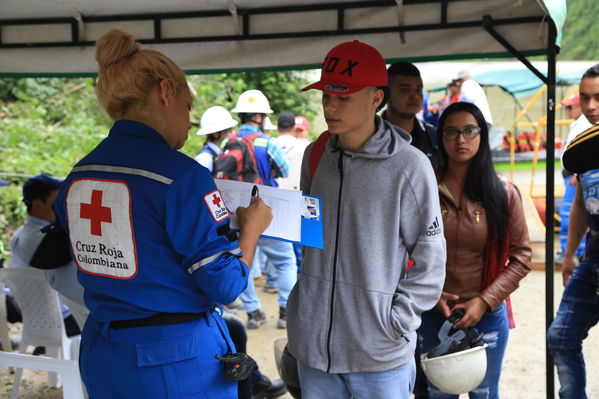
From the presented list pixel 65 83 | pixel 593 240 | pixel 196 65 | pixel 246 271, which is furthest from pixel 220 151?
pixel 65 83

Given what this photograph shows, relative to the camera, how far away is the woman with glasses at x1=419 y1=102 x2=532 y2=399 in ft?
9.46

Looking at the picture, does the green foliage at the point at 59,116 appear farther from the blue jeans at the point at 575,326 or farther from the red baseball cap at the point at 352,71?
the blue jeans at the point at 575,326

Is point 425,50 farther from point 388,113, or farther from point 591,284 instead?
point 591,284

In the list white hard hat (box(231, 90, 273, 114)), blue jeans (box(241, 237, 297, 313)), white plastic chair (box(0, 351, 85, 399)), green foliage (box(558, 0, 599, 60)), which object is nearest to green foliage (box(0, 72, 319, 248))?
white hard hat (box(231, 90, 273, 114))

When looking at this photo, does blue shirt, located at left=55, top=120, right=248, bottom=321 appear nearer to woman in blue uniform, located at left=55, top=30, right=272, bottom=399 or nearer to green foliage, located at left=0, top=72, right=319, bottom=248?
woman in blue uniform, located at left=55, top=30, right=272, bottom=399

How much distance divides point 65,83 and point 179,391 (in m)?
12.6

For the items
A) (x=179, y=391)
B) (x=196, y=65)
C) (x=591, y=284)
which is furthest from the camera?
(x=196, y=65)

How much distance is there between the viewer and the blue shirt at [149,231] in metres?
1.77

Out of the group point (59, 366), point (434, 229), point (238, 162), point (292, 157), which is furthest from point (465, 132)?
point (292, 157)

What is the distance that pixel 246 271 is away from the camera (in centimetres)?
188

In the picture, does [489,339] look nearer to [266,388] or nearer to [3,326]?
[266,388]

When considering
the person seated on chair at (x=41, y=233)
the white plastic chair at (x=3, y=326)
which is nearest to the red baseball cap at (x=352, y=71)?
the person seated on chair at (x=41, y=233)

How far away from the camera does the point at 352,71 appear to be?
226 centimetres

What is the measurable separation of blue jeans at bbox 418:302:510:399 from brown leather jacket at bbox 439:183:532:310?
140mm
